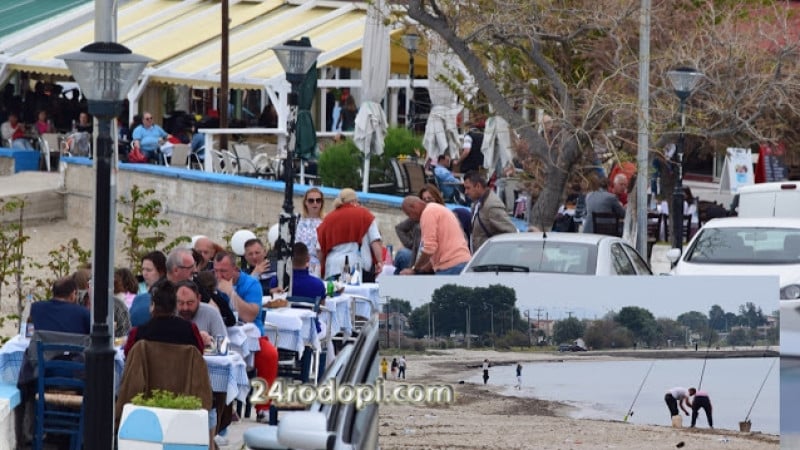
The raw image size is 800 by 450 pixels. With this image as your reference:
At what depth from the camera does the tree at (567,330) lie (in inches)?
267

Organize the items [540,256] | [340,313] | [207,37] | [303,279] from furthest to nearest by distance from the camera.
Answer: [207,37]
[340,313]
[303,279]
[540,256]

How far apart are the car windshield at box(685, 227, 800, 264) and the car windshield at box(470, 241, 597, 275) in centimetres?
397

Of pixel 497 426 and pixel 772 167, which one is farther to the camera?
pixel 772 167

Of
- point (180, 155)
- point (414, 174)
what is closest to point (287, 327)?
point (414, 174)

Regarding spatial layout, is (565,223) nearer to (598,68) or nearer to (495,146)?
(598,68)

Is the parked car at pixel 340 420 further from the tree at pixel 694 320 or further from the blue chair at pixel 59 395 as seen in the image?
the blue chair at pixel 59 395

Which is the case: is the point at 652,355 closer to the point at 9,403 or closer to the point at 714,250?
the point at 9,403

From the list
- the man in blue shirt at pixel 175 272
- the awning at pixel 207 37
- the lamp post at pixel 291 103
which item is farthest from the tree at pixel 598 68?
the awning at pixel 207 37

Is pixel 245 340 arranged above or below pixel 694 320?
below

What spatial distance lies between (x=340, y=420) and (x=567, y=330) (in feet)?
3.11

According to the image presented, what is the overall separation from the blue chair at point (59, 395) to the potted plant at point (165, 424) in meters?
1.04

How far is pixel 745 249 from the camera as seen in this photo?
1878 centimetres

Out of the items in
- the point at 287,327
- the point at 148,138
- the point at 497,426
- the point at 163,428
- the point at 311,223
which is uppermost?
the point at 148,138

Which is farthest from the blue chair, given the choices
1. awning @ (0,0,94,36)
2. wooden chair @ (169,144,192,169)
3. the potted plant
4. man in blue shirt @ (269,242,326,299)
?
awning @ (0,0,94,36)
